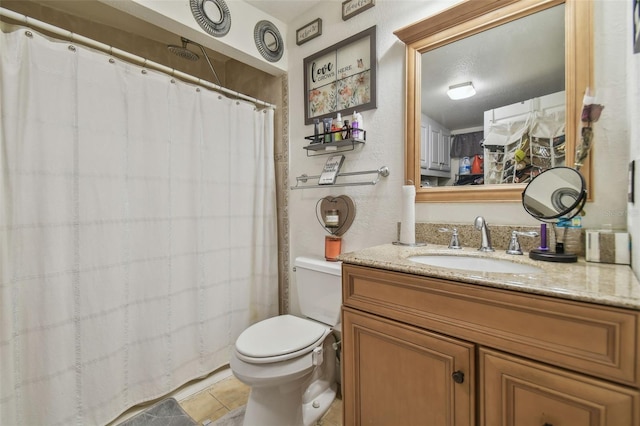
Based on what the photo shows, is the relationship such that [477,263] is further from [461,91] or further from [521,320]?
[461,91]

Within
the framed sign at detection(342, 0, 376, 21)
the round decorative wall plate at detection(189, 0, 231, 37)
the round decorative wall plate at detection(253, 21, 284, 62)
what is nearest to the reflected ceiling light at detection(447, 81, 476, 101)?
the framed sign at detection(342, 0, 376, 21)

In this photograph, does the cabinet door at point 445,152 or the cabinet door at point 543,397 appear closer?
the cabinet door at point 543,397

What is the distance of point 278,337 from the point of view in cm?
133

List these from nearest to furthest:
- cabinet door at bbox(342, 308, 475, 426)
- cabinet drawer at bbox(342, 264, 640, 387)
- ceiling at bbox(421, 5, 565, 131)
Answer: cabinet drawer at bbox(342, 264, 640, 387) → cabinet door at bbox(342, 308, 475, 426) → ceiling at bbox(421, 5, 565, 131)

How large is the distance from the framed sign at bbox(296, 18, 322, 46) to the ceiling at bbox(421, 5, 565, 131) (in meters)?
0.76

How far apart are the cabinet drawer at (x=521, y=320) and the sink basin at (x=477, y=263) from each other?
0.73ft

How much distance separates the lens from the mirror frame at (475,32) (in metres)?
0.99

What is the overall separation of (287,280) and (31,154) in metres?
1.49

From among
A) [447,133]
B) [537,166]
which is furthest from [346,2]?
[537,166]

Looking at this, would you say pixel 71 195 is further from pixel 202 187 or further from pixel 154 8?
pixel 154 8

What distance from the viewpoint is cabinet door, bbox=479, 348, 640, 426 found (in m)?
0.59

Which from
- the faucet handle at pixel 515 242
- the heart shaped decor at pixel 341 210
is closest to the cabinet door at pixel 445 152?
the faucet handle at pixel 515 242

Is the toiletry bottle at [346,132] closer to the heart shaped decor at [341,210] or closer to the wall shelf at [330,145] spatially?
the wall shelf at [330,145]

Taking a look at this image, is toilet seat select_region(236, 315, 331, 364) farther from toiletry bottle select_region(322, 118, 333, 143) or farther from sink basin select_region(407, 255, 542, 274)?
toiletry bottle select_region(322, 118, 333, 143)
